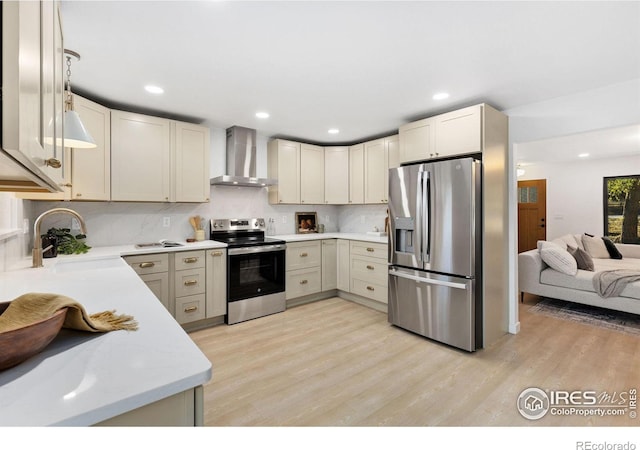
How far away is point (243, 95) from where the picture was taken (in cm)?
275

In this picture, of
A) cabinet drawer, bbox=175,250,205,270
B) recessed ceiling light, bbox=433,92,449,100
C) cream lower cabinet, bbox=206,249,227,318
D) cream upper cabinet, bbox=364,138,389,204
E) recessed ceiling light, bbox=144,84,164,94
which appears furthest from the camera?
cream upper cabinet, bbox=364,138,389,204

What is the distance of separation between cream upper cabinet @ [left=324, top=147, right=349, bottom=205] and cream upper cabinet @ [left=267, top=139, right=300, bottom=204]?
49 cm

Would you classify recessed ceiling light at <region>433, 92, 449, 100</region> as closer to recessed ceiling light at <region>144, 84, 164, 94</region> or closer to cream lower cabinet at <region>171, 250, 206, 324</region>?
recessed ceiling light at <region>144, 84, 164, 94</region>

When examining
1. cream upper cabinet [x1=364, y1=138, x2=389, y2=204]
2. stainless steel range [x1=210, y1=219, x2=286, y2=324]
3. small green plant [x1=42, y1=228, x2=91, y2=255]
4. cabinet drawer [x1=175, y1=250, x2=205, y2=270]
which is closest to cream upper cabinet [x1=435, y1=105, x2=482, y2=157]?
cream upper cabinet [x1=364, y1=138, x2=389, y2=204]

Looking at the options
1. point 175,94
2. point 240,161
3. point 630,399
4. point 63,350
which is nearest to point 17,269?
point 63,350

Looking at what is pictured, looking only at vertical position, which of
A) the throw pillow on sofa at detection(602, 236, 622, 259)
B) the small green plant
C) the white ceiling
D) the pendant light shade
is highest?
the white ceiling

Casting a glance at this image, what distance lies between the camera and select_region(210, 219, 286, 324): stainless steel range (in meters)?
3.35

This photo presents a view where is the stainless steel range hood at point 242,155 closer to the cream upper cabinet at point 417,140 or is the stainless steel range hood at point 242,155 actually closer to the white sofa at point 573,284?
the cream upper cabinet at point 417,140

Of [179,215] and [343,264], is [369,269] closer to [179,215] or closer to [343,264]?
[343,264]

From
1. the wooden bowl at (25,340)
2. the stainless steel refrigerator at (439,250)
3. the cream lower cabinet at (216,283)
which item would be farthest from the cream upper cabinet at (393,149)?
the wooden bowl at (25,340)

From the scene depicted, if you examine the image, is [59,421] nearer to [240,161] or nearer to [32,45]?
[32,45]

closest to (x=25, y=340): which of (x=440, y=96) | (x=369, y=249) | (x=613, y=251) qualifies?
(x=440, y=96)

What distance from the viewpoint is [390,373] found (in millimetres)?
2320

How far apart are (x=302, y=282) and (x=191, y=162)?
198 centimetres
